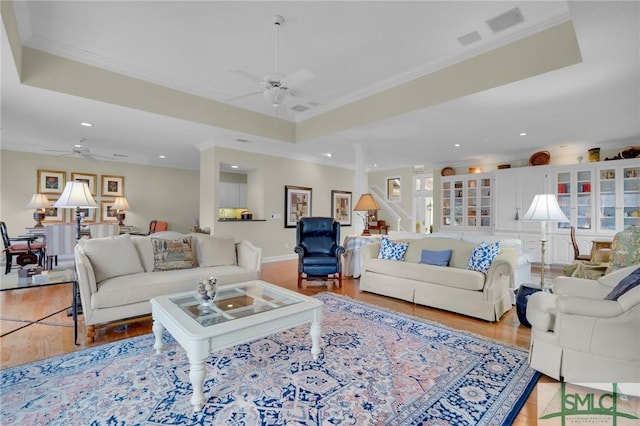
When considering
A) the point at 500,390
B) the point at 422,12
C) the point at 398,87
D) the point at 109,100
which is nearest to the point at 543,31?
the point at 422,12

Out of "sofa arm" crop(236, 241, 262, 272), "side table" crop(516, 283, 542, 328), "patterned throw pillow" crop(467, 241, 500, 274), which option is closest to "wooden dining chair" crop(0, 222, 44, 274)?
"sofa arm" crop(236, 241, 262, 272)

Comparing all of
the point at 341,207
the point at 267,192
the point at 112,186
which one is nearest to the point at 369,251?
the point at 267,192

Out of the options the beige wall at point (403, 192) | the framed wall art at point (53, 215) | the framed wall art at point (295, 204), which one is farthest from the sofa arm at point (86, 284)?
the beige wall at point (403, 192)

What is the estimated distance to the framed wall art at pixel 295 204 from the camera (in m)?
7.47

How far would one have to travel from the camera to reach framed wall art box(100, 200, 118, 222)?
7.64m

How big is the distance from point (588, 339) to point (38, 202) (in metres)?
8.80

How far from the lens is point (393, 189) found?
10.1m

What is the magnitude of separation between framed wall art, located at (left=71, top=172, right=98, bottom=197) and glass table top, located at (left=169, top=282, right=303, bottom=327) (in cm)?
676

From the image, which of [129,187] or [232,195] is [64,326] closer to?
[232,195]

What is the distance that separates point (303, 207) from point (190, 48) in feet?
16.0

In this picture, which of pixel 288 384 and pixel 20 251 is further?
pixel 20 251

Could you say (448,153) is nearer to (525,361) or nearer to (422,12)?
(422,12)

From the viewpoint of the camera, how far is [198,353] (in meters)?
1.75

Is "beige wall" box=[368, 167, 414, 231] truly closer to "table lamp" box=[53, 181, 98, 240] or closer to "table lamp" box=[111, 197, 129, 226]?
"table lamp" box=[111, 197, 129, 226]
